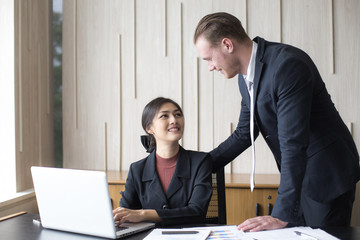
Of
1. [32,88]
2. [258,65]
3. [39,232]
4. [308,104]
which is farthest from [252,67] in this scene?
[32,88]

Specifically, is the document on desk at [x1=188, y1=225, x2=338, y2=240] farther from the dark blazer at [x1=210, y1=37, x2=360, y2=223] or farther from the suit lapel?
the suit lapel

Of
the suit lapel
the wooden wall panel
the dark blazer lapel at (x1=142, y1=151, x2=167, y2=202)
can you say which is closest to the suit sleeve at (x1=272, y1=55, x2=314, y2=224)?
the suit lapel

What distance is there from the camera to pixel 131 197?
2.16 m

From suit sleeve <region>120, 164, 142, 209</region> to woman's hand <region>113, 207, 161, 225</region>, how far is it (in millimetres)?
396

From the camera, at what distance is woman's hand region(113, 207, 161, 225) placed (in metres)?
1.68

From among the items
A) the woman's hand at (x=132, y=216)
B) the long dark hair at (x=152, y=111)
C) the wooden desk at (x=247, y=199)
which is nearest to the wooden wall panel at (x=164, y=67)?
the wooden desk at (x=247, y=199)

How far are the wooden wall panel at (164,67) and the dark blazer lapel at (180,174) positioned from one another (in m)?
1.36

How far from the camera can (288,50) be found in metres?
1.71

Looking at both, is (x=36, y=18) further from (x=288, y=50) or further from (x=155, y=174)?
(x=288, y=50)

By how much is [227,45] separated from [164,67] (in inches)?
74.6

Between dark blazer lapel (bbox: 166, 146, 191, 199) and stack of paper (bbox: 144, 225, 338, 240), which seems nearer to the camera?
stack of paper (bbox: 144, 225, 338, 240)

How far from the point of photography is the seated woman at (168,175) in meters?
2.07

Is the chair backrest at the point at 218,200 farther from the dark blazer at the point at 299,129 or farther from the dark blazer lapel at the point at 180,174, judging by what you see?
the dark blazer at the point at 299,129

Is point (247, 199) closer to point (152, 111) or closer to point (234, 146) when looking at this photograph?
point (234, 146)
